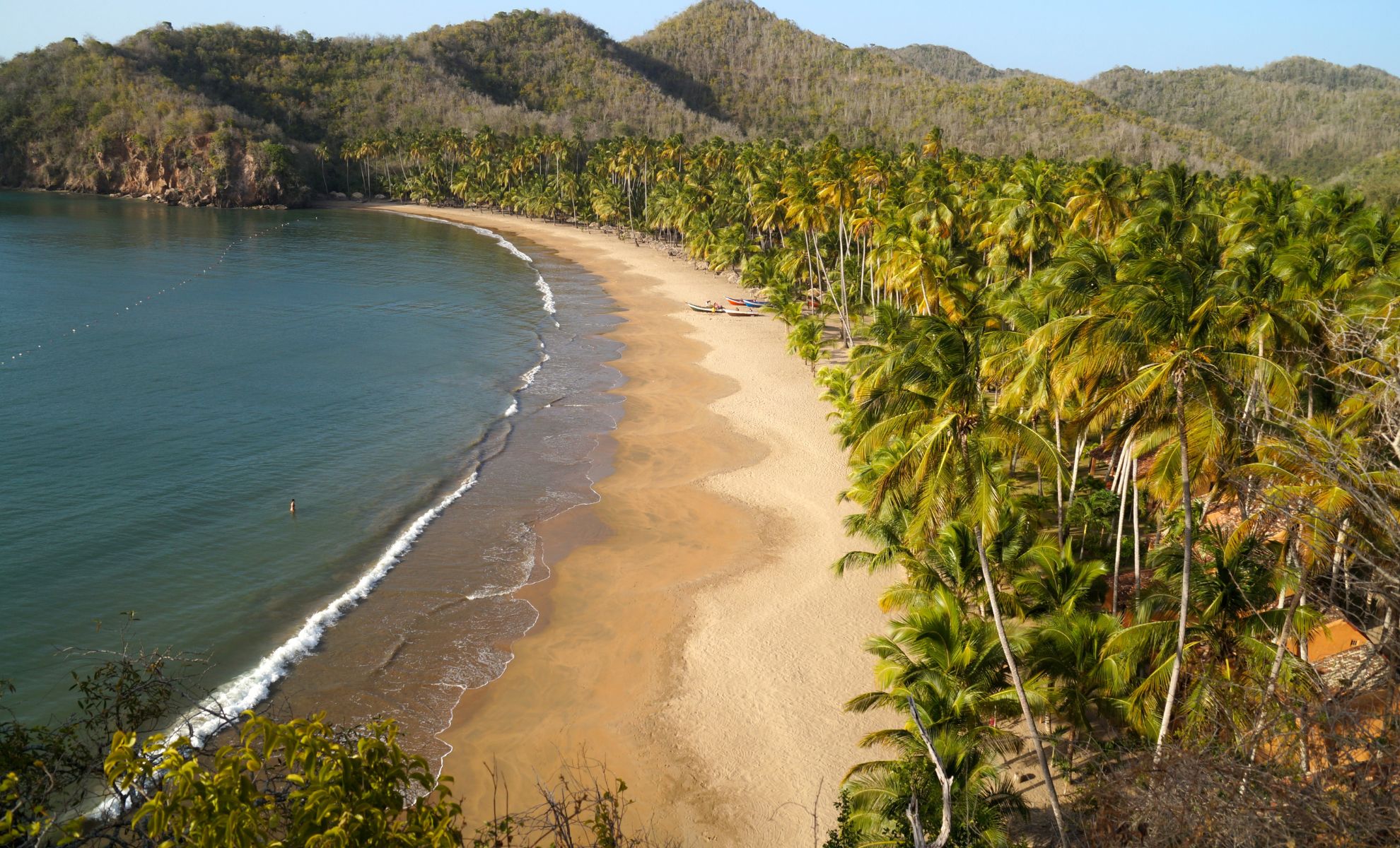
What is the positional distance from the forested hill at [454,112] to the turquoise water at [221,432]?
6038cm

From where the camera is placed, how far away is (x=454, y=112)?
163 m

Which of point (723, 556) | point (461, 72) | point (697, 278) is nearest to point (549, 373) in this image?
point (723, 556)

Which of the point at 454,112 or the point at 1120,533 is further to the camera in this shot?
the point at 454,112

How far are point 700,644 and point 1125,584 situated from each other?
411 inches

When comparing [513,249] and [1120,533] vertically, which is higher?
[513,249]

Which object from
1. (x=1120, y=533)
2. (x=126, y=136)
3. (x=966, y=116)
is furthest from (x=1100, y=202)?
(x=126, y=136)

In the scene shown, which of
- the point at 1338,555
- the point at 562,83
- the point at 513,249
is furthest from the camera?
the point at 562,83

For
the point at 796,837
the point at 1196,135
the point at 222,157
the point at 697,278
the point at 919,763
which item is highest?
the point at 1196,135

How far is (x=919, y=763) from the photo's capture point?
1486cm

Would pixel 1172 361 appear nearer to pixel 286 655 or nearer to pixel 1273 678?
pixel 1273 678

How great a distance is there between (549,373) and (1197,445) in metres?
39.0

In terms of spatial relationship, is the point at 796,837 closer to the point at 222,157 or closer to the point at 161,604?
the point at 161,604

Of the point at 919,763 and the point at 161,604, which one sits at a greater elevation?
the point at 919,763

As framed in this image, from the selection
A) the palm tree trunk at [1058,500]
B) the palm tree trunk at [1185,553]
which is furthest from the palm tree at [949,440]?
the palm tree trunk at [1058,500]
